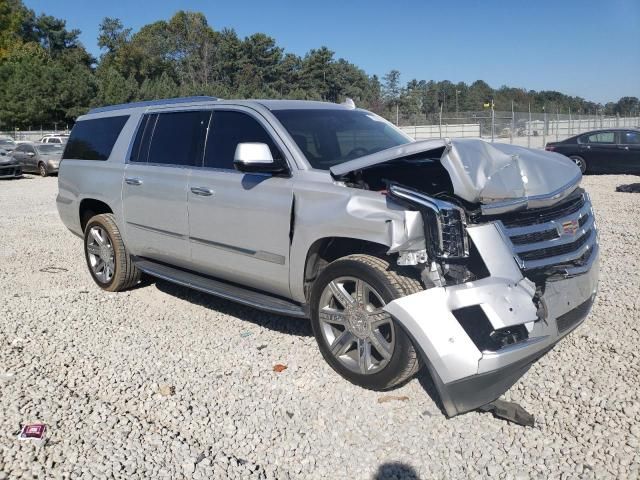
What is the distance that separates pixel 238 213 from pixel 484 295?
2.06m

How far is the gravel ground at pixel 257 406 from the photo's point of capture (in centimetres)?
302

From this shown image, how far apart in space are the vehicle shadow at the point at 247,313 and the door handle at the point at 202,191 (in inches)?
46.8

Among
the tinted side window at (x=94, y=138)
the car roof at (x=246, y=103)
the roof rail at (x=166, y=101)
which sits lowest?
the tinted side window at (x=94, y=138)

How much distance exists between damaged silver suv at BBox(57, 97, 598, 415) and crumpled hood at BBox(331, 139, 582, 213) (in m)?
0.01

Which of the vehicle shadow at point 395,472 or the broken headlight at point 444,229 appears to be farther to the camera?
the broken headlight at point 444,229

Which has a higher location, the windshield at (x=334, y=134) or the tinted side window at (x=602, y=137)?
the windshield at (x=334, y=134)

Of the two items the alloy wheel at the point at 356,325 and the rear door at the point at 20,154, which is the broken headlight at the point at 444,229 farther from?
the rear door at the point at 20,154

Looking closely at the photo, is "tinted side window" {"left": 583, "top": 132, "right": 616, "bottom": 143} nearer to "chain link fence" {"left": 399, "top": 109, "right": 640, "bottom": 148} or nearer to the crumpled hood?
"chain link fence" {"left": 399, "top": 109, "right": 640, "bottom": 148}

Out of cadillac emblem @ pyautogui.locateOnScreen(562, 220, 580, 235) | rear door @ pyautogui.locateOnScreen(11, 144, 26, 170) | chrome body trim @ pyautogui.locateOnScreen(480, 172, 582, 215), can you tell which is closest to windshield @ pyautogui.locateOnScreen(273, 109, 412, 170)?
chrome body trim @ pyautogui.locateOnScreen(480, 172, 582, 215)

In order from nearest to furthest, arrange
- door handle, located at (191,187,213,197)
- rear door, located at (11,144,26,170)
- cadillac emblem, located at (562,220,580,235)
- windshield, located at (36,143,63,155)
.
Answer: cadillac emblem, located at (562,220,580,235) → door handle, located at (191,187,213,197) → windshield, located at (36,143,63,155) → rear door, located at (11,144,26,170)

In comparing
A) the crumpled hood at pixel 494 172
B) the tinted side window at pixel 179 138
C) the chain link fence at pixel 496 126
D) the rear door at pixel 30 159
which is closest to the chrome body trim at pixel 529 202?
the crumpled hood at pixel 494 172

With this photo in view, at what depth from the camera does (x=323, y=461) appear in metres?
3.07

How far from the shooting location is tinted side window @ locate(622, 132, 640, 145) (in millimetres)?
16991

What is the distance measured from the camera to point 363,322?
369 cm
